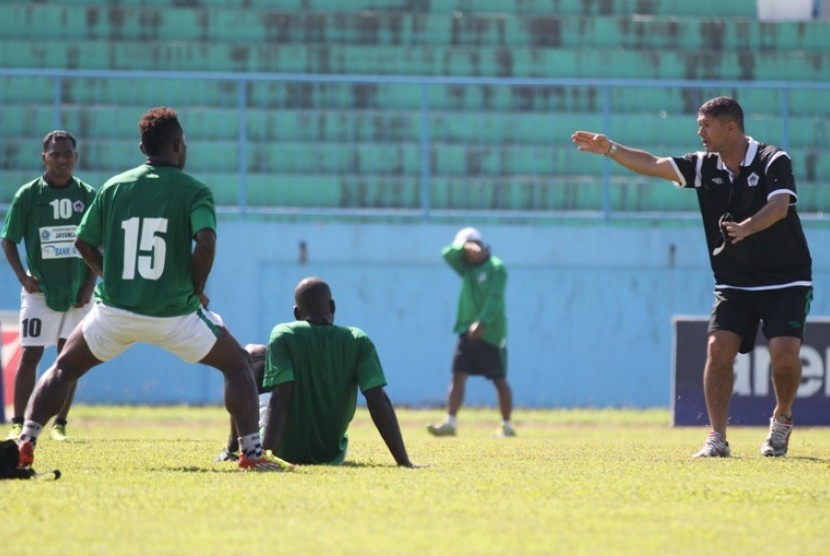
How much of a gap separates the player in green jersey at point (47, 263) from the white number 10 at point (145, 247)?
361 cm

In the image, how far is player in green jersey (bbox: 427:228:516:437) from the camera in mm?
16016

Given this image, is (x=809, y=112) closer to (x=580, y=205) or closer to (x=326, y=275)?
(x=580, y=205)

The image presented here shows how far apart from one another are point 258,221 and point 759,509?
44.9ft

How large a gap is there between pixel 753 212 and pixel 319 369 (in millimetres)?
2966

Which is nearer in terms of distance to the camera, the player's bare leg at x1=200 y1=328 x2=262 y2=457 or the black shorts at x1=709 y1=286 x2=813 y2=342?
the player's bare leg at x1=200 y1=328 x2=262 y2=457

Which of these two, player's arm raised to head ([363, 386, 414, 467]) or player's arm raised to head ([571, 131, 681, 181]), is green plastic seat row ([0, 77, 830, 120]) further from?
player's arm raised to head ([363, 386, 414, 467])

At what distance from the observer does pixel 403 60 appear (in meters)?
22.8

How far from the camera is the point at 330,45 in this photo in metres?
22.9

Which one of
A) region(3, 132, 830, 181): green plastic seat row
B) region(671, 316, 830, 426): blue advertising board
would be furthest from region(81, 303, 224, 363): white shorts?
region(3, 132, 830, 181): green plastic seat row

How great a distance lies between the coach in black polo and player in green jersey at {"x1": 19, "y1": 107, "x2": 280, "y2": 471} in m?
2.85

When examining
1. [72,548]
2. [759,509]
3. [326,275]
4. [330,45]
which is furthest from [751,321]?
[330,45]

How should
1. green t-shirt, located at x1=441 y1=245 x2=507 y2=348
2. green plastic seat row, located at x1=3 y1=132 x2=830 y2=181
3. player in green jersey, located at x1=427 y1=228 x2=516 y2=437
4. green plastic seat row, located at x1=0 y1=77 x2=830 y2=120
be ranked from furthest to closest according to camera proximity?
green plastic seat row, located at x1=0 y1=77 x2=830 y2=120 < green plastic seat row, located at x1=3 y1=132 x2=830 y2=181 < green t-shirt, located at x1=441 y1=245 x2=507 y2=348 < player in green jersey, located at x1=427 y1=228 x2=516 y2=437

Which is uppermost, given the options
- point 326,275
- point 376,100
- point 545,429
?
point 376,100

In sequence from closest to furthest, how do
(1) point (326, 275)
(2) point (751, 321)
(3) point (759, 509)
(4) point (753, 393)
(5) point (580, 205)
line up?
(3) point (759, 509) < (2) point (751, 321) < (4) point (753, 393) < (1) point (326, 275) < (5) point (580, 205)
